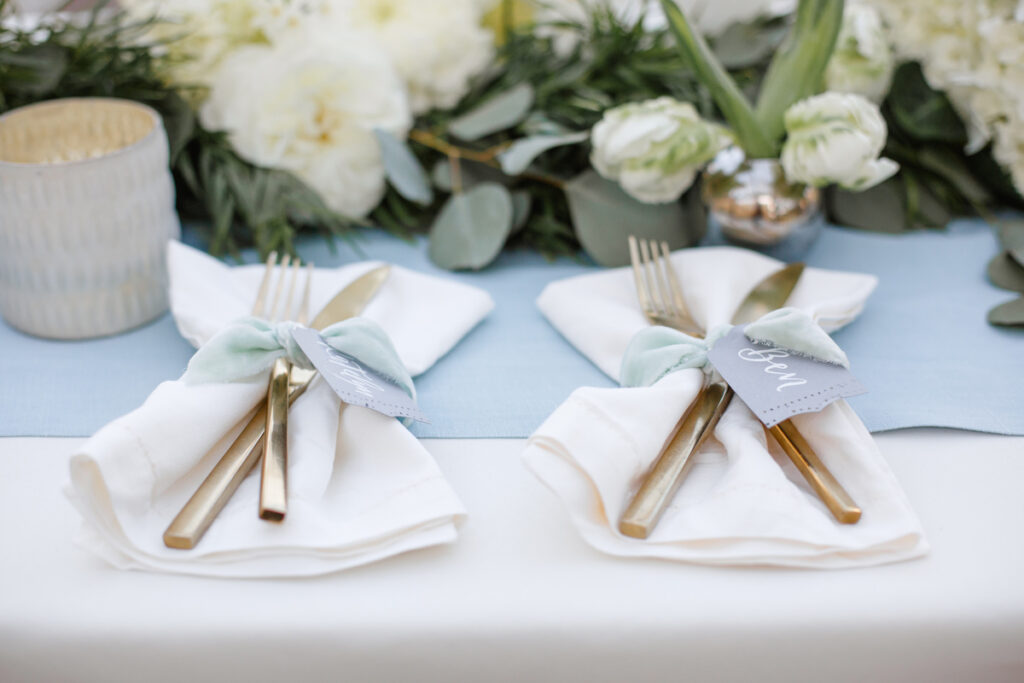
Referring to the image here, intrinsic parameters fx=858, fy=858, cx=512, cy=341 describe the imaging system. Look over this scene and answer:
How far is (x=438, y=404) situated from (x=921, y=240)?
0.57 meters

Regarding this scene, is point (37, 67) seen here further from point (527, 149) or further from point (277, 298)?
point (527, 149)

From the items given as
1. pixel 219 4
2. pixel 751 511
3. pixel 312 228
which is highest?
pixel 219 4

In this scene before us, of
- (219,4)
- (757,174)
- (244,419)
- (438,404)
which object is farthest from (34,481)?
(757,174)

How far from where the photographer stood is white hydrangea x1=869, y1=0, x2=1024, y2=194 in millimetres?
834

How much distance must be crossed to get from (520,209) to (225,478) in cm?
48

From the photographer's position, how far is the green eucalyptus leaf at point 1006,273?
0.81 metres

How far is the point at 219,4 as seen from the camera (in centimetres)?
90

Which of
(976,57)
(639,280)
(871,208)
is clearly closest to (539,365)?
(639,280)

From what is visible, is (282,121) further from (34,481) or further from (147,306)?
(34,481)

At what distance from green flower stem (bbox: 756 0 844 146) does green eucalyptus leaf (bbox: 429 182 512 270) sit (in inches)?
10.7

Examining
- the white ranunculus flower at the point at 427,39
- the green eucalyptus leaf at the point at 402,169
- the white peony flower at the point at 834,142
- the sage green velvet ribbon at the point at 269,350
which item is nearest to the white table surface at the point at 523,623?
the sage green velvet ribbon at the point at 269,350

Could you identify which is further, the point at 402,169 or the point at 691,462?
the point at 402,169

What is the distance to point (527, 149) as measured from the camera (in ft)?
2.84

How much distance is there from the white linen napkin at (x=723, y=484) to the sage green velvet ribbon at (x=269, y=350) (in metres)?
0.14
